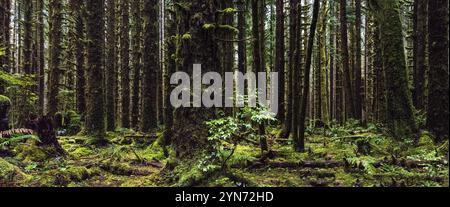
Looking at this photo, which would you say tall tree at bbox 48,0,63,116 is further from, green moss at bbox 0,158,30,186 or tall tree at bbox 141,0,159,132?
green moss at bbox 0,158,30,186

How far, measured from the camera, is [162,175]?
725cm

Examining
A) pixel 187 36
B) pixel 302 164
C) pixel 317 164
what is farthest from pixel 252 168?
pixel 187 36

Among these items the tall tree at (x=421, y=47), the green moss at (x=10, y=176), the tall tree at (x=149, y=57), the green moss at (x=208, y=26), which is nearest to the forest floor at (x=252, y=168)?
the green moss at (x=10, y=176)

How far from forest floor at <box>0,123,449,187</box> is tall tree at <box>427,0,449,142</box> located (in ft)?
1.59

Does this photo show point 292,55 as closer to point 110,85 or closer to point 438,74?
point 438,74

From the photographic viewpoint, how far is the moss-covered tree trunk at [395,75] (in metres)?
9.91

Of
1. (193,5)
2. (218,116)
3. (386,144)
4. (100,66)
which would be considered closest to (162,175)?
(218,116)

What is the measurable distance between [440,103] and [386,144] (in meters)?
1.57

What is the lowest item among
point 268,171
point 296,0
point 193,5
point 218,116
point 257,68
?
point 268,171

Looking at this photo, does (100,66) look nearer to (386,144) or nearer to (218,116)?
(218,116)

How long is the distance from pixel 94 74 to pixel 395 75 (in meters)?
9.05

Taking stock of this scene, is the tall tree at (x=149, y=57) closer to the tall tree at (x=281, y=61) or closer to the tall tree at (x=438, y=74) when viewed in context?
the tall tree at (x=281, y=61)

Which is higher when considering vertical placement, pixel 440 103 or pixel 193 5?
pixel 193 5
